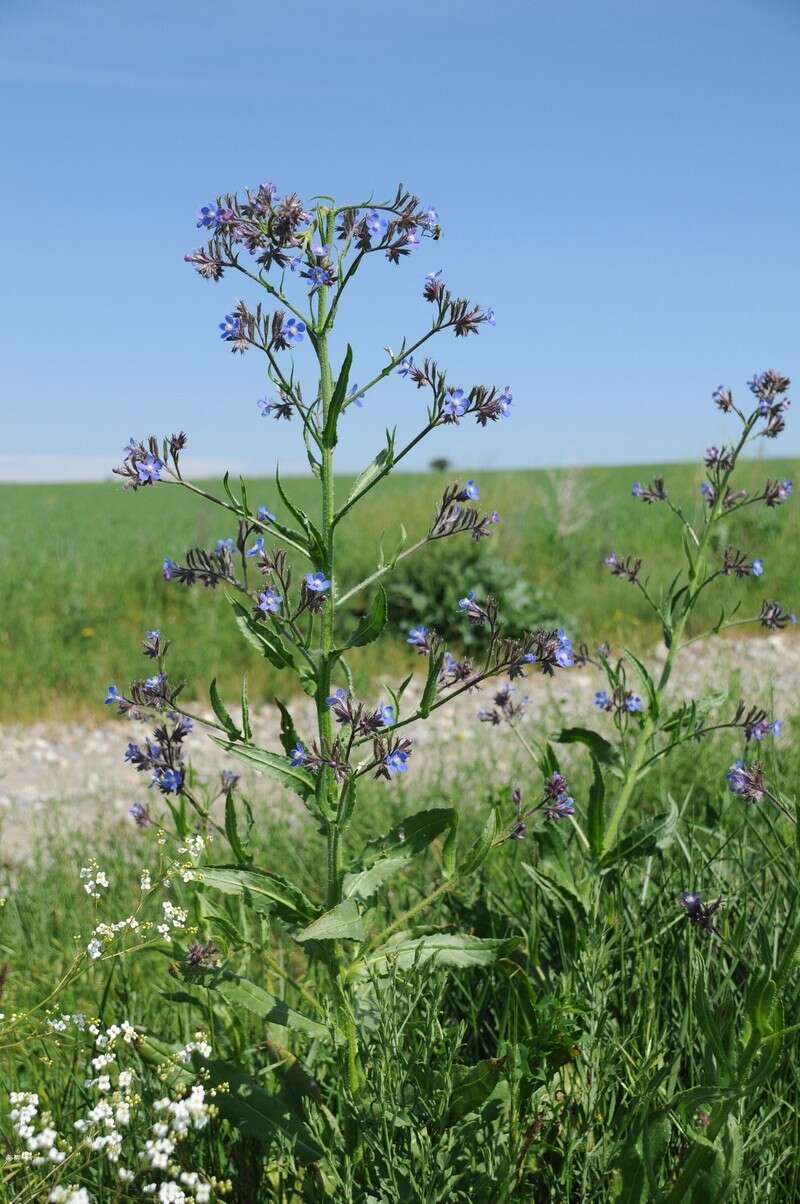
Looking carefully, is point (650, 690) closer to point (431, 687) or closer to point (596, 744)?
point (596, 744)

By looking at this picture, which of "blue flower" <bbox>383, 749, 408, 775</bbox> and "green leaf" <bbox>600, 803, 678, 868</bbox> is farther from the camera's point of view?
"green leaf" <bbox>600, 803, 678, 868</bbox>

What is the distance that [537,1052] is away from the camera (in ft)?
7.53

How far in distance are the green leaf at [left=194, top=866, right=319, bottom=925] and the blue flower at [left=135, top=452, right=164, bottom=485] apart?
2.86 feet

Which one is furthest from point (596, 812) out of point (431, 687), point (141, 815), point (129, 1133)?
point (129, 1133)

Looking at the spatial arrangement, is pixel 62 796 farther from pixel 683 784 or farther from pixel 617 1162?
pixel 617 1162

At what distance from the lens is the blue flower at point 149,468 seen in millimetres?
2387

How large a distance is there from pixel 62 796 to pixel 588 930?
191 inches

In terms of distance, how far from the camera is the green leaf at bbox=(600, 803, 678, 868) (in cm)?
288

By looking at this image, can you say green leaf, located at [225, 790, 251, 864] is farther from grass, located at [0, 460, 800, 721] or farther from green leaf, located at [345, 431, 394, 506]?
grass, located at [0, 460, 800, 721]

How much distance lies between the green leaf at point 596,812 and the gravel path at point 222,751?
2594 mm

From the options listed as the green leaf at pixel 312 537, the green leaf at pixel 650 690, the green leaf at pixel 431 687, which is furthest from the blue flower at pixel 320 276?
the green leaf at pixel 650 690

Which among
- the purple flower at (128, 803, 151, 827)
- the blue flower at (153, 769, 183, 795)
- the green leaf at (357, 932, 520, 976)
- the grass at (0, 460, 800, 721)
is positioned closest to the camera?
the green leaf at (357, 932, 520, 976)

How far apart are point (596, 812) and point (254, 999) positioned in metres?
1.05

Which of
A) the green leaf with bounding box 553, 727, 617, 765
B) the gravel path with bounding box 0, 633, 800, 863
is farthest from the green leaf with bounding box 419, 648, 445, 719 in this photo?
the gravel path with bounding box 0, 633, 800, 863
